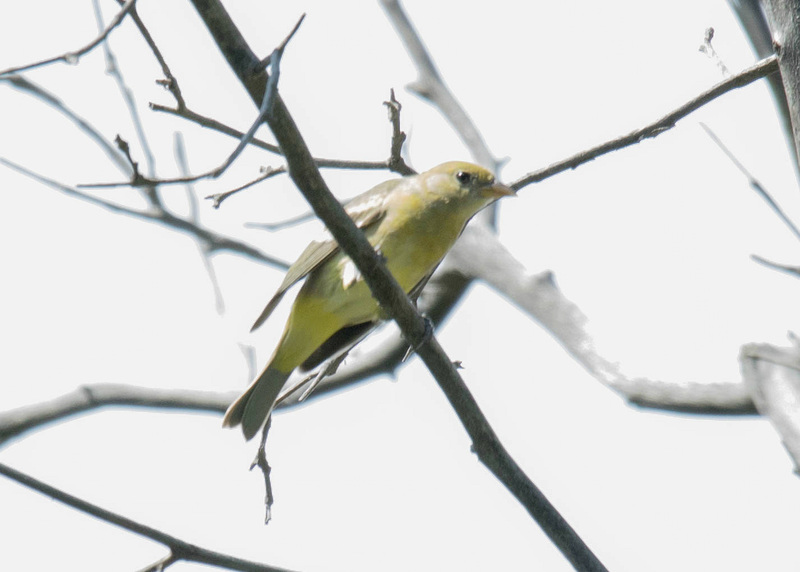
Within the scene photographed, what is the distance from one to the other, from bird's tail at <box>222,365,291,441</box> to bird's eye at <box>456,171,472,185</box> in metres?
1.35

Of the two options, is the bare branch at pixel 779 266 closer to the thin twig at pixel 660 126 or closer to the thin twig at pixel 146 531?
the thin twig at pixel 660 126

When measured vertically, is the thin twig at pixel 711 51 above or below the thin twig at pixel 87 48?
below

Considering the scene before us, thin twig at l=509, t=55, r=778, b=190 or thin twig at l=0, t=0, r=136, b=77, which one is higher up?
thin twig at l=0, t=0, r=136, b=77

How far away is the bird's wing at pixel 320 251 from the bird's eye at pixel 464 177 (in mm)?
339

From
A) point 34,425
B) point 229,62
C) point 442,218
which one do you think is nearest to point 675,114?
point 229,62

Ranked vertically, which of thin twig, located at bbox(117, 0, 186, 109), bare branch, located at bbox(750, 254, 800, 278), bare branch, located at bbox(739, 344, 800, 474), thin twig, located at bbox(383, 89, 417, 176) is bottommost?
bare branch, located at bbox(739, 344, 800, 474)

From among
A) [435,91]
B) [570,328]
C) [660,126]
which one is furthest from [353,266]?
[435,91]

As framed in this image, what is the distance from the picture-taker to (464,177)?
15.9 ft

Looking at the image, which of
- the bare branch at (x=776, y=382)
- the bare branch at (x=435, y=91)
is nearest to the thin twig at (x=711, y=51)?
the bare branch at (x=776, y=382)

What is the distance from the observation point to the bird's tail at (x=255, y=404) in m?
4.70

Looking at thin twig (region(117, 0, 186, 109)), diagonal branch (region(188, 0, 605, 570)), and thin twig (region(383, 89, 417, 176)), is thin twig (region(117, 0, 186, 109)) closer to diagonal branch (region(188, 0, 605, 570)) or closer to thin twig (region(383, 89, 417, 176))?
diagonal branch (region(188, 0, 605, 570))

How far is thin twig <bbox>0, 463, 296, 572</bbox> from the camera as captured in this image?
213 centimetres

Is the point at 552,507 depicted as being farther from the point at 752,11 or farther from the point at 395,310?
the point at 752,11

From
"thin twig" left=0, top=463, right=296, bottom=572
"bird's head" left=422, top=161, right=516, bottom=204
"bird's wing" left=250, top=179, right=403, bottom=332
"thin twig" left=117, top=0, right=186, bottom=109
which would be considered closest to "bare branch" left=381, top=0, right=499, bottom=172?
"bird's head" left=422, top=161, right=516, bottom=204
